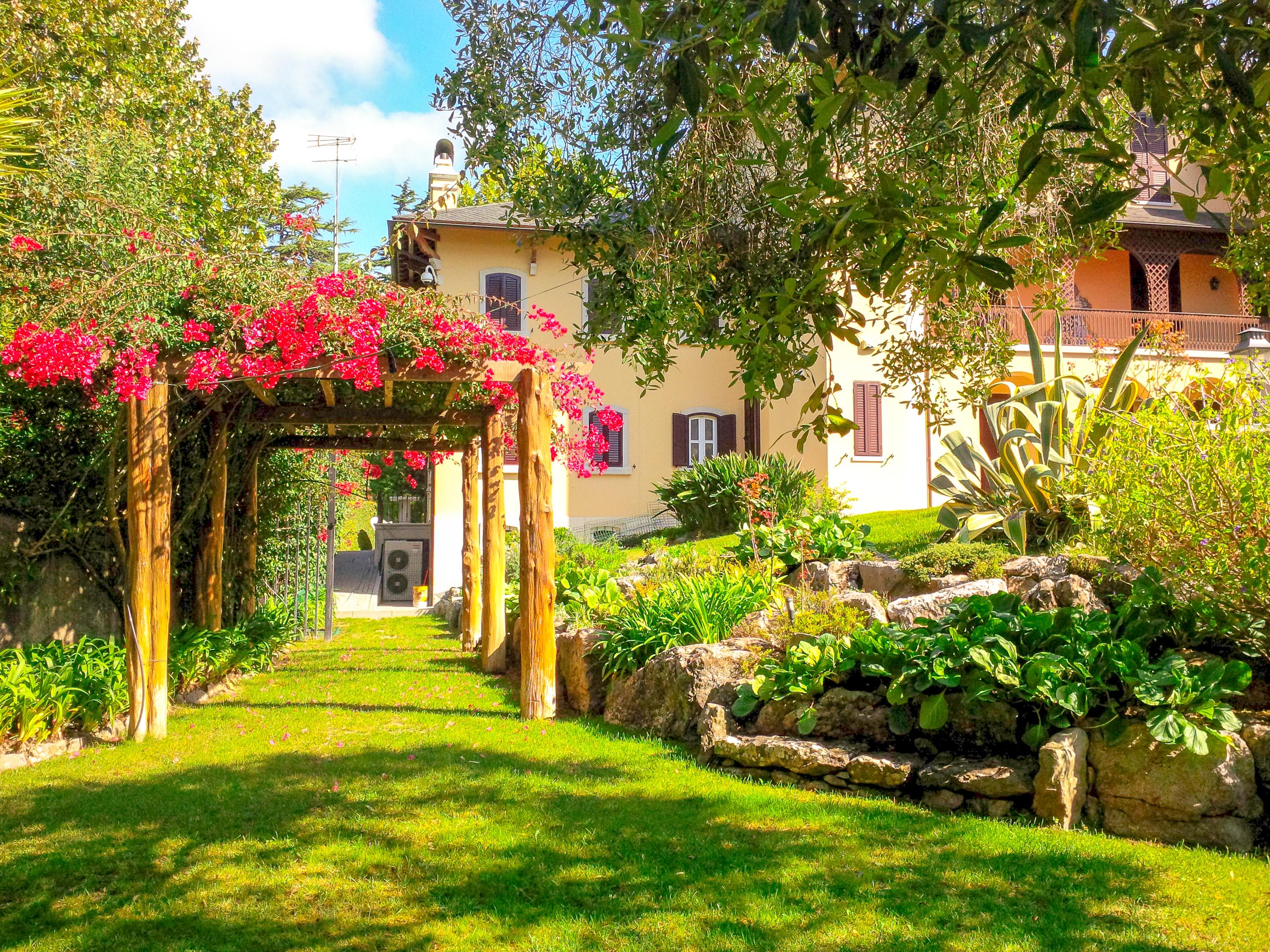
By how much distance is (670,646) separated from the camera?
24.4ft

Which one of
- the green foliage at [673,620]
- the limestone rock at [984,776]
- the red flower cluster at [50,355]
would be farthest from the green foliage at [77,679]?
the limestone rock at [984,776]

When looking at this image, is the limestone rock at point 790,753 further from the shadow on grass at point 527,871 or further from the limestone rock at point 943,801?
the limestone rock at point 943,801

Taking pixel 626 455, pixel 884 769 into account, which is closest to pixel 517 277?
pixel 626 455

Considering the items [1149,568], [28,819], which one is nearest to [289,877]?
[28,819]

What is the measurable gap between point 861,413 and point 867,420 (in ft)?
0.76

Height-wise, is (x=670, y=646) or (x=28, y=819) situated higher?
(x=670, y=646)

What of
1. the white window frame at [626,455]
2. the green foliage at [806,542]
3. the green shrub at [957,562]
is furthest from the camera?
the white window frame at [626,455]

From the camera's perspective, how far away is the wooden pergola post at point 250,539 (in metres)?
10.9

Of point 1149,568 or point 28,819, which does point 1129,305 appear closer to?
point 1149,568

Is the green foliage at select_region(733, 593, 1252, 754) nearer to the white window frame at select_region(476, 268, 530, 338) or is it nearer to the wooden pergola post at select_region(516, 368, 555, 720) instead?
the wooden pergola post at select_region(516, 368, 555, 720)

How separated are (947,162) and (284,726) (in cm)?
580

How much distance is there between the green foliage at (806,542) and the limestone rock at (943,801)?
4.93 metres

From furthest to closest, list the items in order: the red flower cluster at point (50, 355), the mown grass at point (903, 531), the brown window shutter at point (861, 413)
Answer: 1. the brown window shutter at point (861, 413)
2. the mown grass at point (903, 531)
3. the red flower cluster at point (50, 355)

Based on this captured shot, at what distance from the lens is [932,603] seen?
7.42 m
